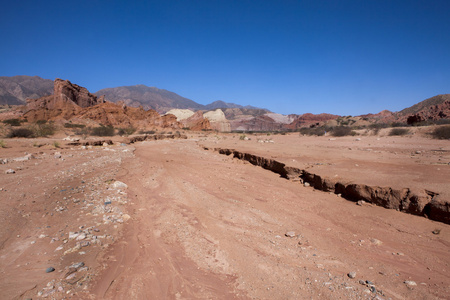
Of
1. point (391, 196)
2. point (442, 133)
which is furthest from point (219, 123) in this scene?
point (391, 196)

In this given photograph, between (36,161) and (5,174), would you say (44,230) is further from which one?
(36,161)

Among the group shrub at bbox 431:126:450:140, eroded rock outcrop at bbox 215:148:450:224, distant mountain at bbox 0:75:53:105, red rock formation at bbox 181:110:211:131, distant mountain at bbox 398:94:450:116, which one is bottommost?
eroded rock outcrop at bbox 215:148:450:224

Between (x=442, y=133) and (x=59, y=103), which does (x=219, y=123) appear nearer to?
(x=59, y=103)

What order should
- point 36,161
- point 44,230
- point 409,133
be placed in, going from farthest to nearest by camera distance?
point 409,133, point 36,161, point 44,230

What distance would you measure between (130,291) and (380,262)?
3.03 meters

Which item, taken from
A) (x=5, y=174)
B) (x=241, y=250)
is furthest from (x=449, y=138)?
(x=5, y=174)

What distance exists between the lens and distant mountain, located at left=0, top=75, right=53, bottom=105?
81.1 metres

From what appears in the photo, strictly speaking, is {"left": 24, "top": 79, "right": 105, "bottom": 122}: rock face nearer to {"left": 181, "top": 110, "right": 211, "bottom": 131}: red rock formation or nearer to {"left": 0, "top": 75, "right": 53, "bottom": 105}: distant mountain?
{"left": 181, "top": 110, "right": 211, "bottom": 131}: red rock formation

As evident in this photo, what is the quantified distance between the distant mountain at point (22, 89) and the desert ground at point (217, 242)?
9993 centimetres

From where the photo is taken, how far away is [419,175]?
5.09 metres

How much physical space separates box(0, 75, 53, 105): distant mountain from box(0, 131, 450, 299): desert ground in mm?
99930

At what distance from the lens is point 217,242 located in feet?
11.0

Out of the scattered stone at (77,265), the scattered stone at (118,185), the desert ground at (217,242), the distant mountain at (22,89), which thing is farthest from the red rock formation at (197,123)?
the distant mountain at (22,89)

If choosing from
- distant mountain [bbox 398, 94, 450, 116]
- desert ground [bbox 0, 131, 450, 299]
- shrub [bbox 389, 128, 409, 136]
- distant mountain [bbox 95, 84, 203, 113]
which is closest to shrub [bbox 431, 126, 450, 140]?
shrub [bbox 389, 128, 409, 136]
